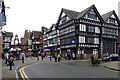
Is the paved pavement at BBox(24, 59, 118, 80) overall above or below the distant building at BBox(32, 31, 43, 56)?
below

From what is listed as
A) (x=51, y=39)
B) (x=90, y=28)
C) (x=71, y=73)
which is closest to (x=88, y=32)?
(x=90, y=28)

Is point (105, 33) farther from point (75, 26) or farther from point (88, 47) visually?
point (75, 26)

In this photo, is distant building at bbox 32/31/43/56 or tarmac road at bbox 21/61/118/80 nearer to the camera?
tarmac road at bbox 21/61/118/80

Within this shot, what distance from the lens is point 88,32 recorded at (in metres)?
32.9

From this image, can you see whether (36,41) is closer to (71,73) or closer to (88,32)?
(88,32)

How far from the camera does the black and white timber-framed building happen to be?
31.8 metres

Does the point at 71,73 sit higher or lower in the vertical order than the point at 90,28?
lower

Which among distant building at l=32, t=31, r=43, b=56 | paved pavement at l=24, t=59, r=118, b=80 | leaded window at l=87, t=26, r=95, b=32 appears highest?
leaded window at l=87, t=26, r=95, b=32

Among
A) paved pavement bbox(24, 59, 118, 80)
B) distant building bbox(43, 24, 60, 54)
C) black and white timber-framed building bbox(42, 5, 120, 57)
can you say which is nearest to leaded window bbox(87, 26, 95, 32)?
black and white timber-framed building bbox(42, 5, 120, 57)

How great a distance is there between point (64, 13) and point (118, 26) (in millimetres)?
17140

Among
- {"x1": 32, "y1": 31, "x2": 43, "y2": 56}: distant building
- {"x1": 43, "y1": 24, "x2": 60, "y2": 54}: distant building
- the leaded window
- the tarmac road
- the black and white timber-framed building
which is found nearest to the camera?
the tarmac road

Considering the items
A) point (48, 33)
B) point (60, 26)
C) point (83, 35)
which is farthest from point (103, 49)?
point (48, 33)

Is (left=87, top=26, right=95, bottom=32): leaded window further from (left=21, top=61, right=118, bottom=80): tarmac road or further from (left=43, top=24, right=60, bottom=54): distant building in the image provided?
(left=21, top=61, right=118, bottom=80): tarmac road

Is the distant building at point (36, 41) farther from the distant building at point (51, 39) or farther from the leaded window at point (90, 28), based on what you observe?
the leaded window at point (90, 28)
